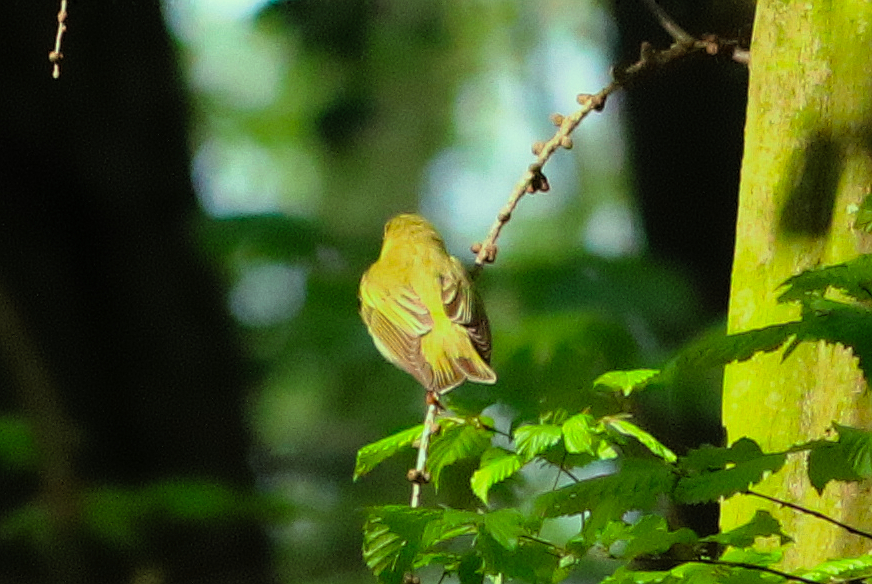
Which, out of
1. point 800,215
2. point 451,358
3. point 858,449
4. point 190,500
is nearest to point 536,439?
point 858,449

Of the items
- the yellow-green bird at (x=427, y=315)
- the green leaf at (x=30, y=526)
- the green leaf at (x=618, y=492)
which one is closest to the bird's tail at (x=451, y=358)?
the yellow-green bird at (x=427, y=315)

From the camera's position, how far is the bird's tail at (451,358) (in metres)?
1.17

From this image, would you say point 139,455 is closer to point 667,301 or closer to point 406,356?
point 406,356

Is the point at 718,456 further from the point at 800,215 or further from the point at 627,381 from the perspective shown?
the point at 800,215

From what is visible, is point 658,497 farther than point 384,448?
No

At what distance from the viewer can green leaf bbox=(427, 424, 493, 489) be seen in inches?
32.3

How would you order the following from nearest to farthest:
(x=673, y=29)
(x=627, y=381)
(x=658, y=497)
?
(x=658, y=497) → (x=627, y=381) → (x=673, y=29)

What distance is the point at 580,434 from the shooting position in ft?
2.43

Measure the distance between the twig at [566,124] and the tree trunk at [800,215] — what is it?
0.23 ft

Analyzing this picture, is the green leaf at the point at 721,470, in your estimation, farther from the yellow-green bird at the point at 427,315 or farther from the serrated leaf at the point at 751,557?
the yellow-green bird at the point at 427,315

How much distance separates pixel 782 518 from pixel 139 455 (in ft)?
3.21

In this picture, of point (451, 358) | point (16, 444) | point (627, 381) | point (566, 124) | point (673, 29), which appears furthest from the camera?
point (16, 444)

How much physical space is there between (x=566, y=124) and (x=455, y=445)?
0.31 m

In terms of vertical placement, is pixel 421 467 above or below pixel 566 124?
below
